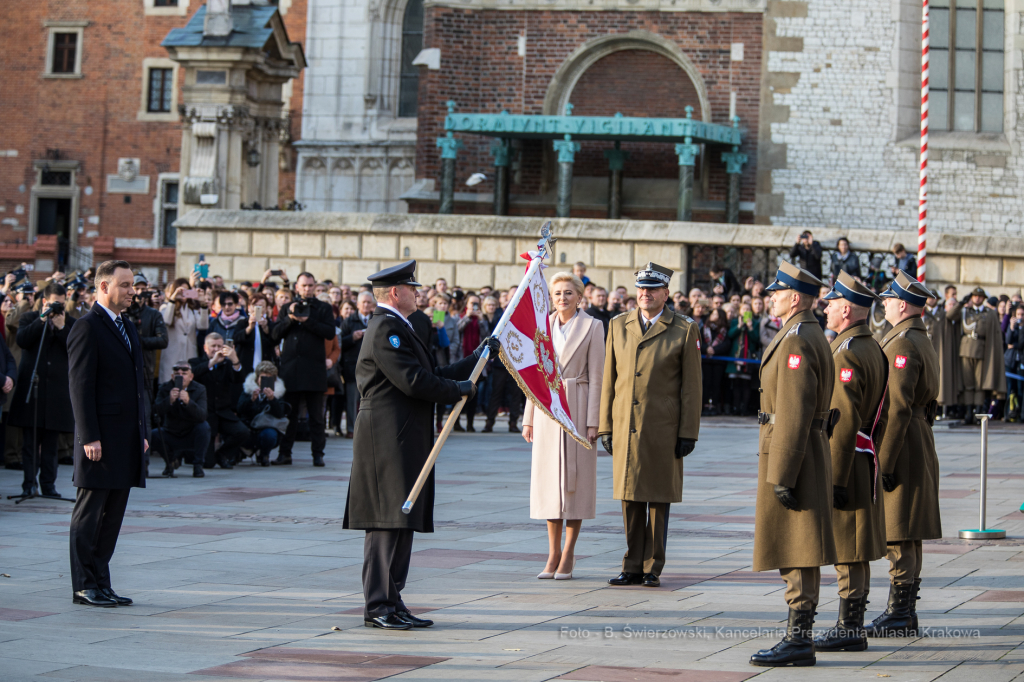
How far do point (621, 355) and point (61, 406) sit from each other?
5.51 meters

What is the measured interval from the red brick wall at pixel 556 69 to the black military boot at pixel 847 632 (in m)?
22.2

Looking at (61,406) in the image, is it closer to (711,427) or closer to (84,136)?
(711,427)

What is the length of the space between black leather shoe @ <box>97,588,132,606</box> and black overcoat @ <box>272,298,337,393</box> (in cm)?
671

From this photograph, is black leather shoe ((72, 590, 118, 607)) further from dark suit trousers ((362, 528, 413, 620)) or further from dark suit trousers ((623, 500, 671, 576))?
dark suit trousers ((623, 500, 671, 576))

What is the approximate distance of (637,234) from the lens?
2222 cm

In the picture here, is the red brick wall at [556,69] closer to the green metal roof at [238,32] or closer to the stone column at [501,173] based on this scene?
the stone column at [501,173]

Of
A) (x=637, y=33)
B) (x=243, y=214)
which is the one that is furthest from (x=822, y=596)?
(x=637, y=33)

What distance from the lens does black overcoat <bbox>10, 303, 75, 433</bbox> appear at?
1125cm

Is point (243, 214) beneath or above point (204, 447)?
above

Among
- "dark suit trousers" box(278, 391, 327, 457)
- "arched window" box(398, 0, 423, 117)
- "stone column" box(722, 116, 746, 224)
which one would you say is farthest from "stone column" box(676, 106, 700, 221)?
"dark suit trousers" box(278, 391, 327, 457)

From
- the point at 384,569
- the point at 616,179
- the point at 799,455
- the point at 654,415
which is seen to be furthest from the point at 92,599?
the point at 616,179

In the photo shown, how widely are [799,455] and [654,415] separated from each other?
6.68ft

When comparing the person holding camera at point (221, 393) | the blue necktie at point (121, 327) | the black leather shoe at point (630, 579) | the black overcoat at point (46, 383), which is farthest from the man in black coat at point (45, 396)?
the black leather shoe at point (630, 579)

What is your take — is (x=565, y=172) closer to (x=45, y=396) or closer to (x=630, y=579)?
(x=45, y=396)
